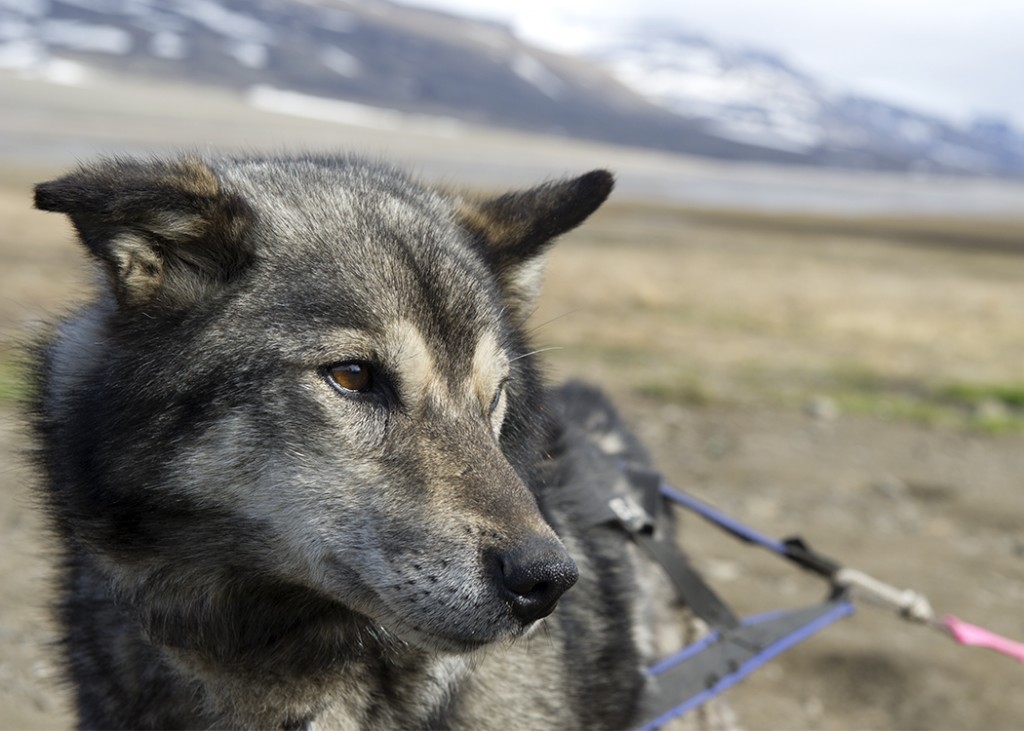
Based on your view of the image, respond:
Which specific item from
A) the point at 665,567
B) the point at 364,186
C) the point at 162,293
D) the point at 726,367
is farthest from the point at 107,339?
the point at 726,367

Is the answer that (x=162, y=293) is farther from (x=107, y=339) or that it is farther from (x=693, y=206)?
(x=693, y=206)

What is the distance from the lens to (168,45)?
17562 cm

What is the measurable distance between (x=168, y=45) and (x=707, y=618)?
188 meters

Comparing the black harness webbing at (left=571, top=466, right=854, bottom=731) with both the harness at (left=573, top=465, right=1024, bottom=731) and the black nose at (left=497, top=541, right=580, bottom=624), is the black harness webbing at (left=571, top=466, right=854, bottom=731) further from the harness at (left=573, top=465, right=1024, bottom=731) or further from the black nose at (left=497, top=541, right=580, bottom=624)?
the black nose at (left=497, top=541, right=580, bottom=624)

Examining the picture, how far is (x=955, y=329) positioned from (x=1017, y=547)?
10062mm

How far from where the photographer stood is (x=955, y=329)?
53.8ft

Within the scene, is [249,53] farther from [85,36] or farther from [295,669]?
[295,669]

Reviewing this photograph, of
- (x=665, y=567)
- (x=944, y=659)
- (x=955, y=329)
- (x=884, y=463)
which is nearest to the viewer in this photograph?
(x=665, y=567)

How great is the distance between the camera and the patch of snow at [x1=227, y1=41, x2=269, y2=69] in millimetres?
177375

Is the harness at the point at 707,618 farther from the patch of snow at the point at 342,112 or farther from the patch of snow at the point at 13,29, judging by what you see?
the patch of snow at the point at 13,29

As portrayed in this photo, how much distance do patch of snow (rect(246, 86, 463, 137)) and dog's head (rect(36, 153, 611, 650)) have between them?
14119 centimetres

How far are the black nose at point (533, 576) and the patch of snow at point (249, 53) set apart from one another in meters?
183

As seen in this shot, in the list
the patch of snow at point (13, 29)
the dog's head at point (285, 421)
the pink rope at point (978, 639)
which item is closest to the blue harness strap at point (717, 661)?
the pink rope at point (978, 639)

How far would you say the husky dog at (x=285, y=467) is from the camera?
2.53 m
